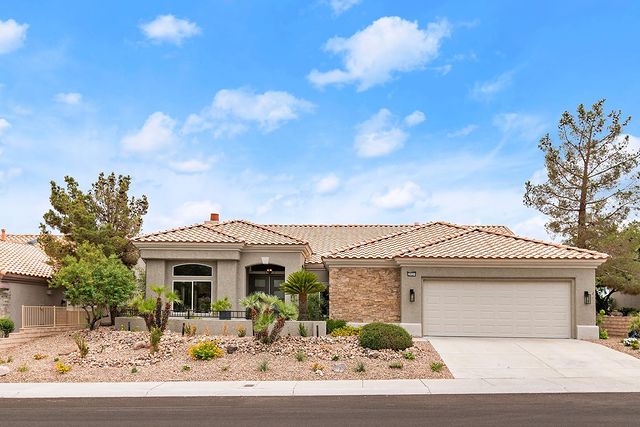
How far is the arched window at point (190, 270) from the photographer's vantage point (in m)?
27.3

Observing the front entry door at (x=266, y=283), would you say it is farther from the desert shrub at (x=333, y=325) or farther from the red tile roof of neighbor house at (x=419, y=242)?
the desert shrub at (x=333, y=325)

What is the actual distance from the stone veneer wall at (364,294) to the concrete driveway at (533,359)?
2.71 meters

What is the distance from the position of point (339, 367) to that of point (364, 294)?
801 centimetres

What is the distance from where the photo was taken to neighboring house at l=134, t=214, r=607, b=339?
24750 mm

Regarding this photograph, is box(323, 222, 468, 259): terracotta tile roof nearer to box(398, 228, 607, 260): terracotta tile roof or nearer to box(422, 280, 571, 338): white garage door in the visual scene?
box(398, 228, 607, 260): terracotta tile roof

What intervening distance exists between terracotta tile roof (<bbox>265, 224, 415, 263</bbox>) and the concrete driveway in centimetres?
1210

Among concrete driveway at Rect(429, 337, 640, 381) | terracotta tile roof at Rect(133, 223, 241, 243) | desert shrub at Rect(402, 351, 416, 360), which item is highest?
terracotta tile roof at Rect(133, 223, 241, 243)

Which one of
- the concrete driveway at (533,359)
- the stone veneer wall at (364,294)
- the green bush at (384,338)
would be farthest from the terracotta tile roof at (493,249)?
the green bush at (384,338)

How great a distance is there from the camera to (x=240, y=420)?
12.0 meters

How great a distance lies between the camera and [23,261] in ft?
99.1

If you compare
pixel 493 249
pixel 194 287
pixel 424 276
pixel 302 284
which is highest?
pixel 493 249

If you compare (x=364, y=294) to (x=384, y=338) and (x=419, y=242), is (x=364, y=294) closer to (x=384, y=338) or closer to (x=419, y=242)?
(x=419, y=242)

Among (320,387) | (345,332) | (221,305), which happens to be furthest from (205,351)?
(221,305)

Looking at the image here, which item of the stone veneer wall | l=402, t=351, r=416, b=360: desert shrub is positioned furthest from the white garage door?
l=402, t=351, r=416, b=360: desert shrub
